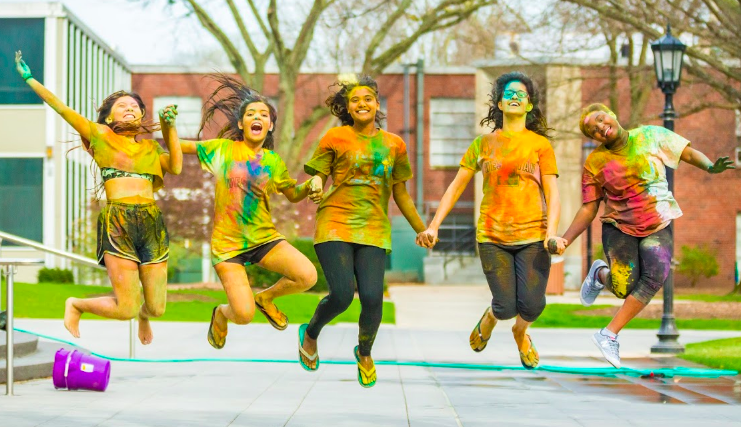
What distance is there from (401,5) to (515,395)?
18892 mm

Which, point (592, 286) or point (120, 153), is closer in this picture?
point (120, 153)

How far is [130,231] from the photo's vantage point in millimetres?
8148

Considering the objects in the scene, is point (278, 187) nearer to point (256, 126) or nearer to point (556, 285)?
point (256, 126)

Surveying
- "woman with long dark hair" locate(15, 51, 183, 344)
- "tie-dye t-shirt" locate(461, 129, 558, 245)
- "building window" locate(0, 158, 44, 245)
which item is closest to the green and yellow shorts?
"woman with long dark hair" locate(15, 51, 183, 344)

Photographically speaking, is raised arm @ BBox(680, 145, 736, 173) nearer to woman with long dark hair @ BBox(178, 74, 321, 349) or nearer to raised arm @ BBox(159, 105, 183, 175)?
woman with long dark hair @ BBox(178, 74, 321, 349)

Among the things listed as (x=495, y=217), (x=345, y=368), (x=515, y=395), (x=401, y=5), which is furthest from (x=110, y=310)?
(x=401, y=5)

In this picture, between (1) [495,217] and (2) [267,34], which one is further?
(2) [267,34]

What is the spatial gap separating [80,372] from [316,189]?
5.43 meters

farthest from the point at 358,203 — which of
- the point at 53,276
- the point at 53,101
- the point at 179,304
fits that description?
the point at 53,276

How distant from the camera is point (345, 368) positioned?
15203mm

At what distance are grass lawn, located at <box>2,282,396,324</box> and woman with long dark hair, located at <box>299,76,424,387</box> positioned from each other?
13.2 meters

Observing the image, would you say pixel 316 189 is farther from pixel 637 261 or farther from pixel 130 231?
pixel 637 261

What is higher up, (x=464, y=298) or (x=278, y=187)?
(x=278, y=187)

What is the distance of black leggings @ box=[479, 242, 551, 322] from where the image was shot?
861cm
